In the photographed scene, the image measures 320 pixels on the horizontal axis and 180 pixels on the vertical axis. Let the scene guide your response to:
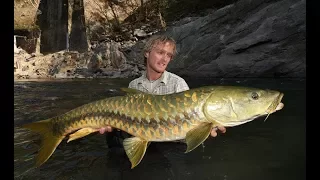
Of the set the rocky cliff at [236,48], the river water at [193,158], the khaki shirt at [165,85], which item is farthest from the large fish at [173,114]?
the rocky cliff at [236,48]

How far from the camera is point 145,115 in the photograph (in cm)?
329

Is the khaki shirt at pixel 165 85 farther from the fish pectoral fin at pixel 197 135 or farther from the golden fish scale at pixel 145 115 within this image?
the fish pectoral fin at pixel 197 135

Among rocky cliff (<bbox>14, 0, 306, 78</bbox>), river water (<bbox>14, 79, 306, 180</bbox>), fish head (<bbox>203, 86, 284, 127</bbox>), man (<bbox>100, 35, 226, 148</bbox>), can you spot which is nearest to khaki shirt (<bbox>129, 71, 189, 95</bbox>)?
man (<bbox>100, 35, 226, 148</bbox>)

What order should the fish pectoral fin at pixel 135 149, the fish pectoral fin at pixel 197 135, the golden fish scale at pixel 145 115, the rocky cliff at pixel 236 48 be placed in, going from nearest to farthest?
the fish pectoral fin at pixel 197 135, the golden fish scale at pixel 145 115, the fish pectoral fin at pixel 135 149, the rocky cliff at pixel 236 48

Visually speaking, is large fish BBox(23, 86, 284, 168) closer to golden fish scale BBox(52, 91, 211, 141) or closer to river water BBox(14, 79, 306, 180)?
golden fish scale BBox(52, 91, 211, 141)

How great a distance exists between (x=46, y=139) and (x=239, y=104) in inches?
93.6

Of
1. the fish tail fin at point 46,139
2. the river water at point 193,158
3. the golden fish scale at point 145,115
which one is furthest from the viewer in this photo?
the river water at point 193,158

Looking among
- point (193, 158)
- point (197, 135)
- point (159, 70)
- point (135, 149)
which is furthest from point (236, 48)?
point (197, 135)

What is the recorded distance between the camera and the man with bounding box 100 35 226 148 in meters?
4.22

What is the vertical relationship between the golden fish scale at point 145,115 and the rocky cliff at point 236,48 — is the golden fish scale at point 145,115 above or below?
below

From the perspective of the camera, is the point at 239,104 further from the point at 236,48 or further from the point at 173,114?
the point at 236,48

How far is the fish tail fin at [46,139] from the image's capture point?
3.68 metres

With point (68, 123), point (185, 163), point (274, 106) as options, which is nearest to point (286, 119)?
point (185, 163)
